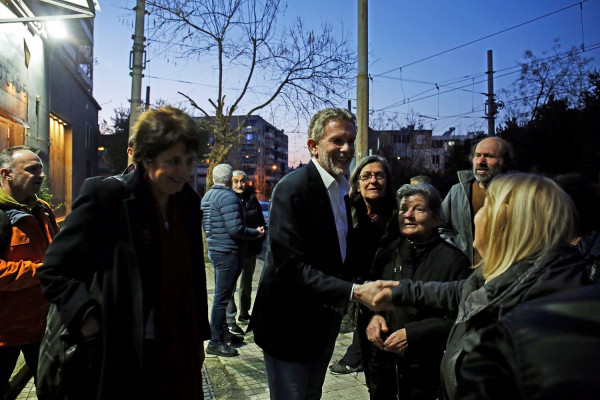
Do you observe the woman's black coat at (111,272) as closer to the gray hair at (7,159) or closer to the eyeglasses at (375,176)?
the gray hair at (7,159)

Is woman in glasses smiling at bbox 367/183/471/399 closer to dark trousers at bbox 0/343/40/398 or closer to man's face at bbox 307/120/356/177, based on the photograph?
man's face at bbox 307/120/356/177

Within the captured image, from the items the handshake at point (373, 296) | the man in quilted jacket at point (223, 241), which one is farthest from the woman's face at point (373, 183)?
the man in quilted jacket at point (223, 241)

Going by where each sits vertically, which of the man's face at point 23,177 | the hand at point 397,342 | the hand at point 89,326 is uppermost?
the man's face at point 23,177

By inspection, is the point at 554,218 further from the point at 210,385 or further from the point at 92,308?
the point at 210,385

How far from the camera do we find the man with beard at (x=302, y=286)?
7.13 ft

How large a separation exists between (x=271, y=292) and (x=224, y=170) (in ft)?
10.5

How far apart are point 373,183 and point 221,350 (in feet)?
8.13

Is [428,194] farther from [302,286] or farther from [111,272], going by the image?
[111,272]

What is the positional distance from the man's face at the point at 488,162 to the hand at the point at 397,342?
1.95 m

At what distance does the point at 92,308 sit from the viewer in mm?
1743

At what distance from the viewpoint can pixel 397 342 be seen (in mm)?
2494

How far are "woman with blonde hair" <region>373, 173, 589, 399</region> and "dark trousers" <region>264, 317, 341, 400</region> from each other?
88cm

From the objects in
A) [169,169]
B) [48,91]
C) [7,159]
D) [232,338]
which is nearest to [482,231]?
[169,169]

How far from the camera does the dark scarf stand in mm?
1947
